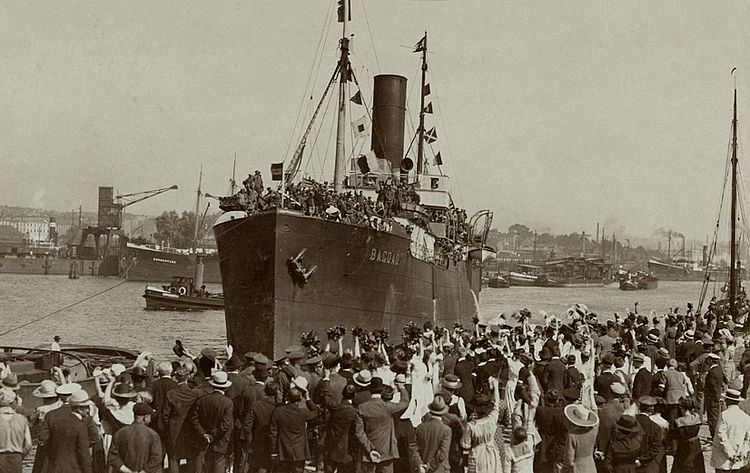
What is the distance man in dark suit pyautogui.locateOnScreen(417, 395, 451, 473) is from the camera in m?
6.66

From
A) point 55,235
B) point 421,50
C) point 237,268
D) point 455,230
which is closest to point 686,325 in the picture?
point 237,268

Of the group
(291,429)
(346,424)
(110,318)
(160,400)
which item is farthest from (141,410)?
(110,318)

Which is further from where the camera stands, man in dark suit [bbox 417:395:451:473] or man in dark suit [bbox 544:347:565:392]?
man in dark suit [bbox 544:347:565:392]

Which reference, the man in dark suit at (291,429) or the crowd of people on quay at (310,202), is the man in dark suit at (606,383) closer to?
the man in dark suit at (291,429)

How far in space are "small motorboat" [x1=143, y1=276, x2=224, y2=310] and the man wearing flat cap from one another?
145 ft

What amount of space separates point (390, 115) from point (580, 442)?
25251mm

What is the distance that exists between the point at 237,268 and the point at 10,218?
178 m

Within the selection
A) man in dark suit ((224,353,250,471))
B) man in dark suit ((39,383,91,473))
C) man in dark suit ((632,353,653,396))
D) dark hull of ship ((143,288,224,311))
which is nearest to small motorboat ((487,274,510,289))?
dark hull of ship ((143,288,224,311))

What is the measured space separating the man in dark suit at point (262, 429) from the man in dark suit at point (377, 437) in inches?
40.1

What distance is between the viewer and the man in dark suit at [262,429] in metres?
7.55

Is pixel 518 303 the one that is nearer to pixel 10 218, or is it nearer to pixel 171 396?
pixel 171 396

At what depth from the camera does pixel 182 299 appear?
50.3m

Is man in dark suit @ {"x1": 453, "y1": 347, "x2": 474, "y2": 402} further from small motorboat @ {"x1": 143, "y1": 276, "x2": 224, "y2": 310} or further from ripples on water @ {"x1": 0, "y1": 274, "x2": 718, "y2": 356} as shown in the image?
small motorboat @ {"x1": 143, "y1": 276, "x2": 224, "y2": 310}

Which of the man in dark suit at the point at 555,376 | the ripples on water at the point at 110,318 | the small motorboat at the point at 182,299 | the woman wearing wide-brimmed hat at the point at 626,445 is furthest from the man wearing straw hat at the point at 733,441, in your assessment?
the small motorboat at the point at 182,299
